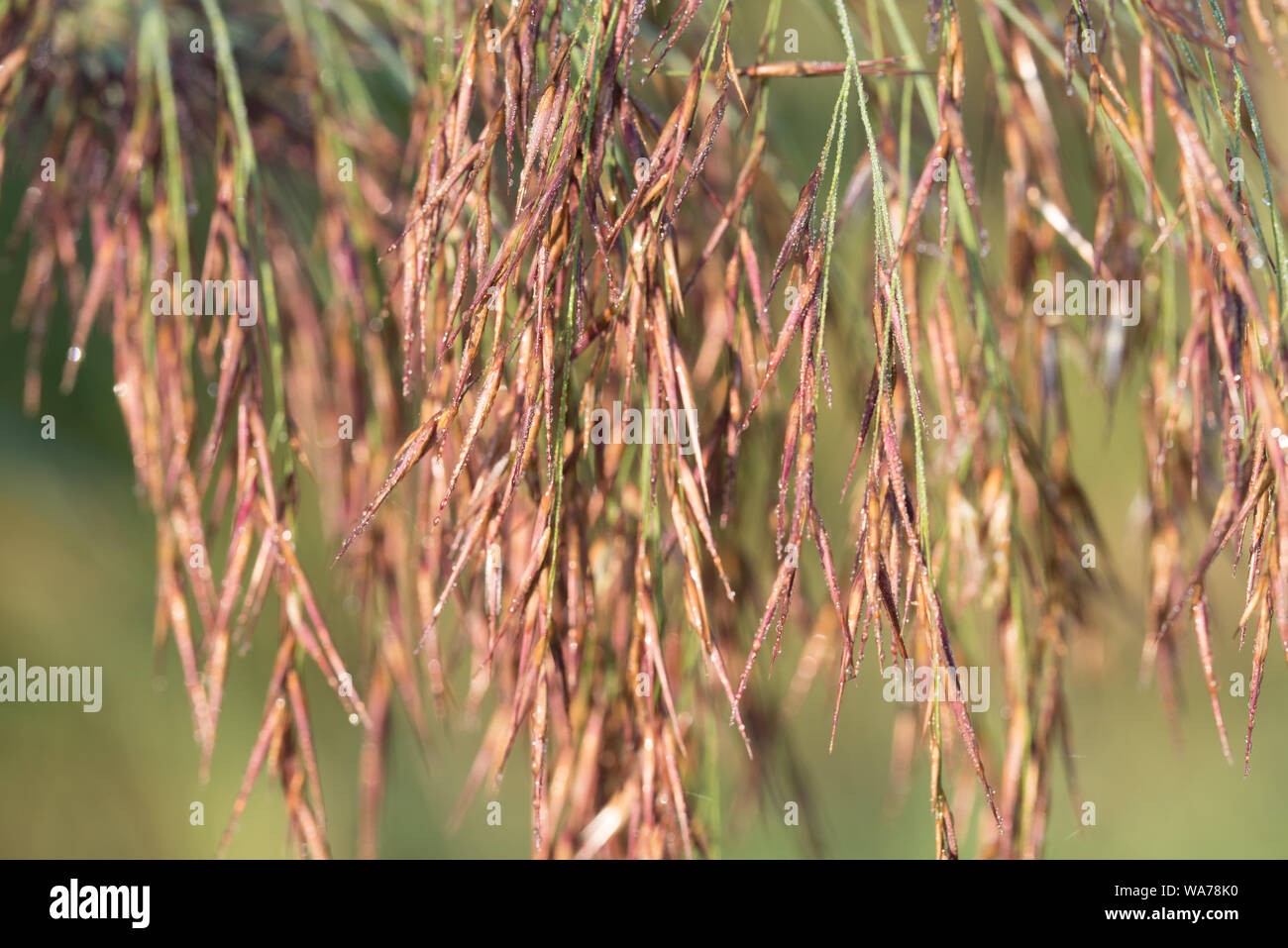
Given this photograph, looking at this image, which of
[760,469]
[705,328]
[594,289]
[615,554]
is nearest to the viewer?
[594,289]

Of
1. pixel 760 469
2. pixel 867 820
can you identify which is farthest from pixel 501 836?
pixel 760 469

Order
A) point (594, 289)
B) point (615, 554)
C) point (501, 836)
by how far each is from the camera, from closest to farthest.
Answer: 1. point (594, 289)
2. point (615, 554)
3. point (501, 836)

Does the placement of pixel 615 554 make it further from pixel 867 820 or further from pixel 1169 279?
pixel 867 820

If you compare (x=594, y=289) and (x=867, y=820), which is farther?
(x=867, y=820)

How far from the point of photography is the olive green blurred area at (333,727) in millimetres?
1427

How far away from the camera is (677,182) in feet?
1.77

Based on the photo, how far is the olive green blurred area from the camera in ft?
4.68

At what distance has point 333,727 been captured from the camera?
61.5 inches
